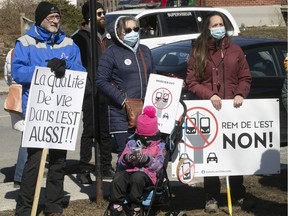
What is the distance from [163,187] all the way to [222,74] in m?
1.24

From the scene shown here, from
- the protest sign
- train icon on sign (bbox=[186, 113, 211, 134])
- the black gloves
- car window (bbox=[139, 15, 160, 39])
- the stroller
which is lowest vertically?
the stroller

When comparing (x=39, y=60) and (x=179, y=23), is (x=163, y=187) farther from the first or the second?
(x=179, y=23)

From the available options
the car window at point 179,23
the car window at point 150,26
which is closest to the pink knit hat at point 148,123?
the car window at point 150,26

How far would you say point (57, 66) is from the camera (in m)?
7.21

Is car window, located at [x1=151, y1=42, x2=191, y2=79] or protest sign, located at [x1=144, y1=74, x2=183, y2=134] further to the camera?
car window, located at [x1=151, y1=42, x2=191, y2=79]

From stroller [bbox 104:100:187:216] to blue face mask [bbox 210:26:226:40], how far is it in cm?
71

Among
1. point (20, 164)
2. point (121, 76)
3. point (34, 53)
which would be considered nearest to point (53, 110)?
point (34, 53)

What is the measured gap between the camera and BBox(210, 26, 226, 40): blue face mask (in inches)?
297

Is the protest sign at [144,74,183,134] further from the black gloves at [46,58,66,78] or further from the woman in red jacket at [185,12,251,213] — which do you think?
the black gloves at [46,58,66,78]

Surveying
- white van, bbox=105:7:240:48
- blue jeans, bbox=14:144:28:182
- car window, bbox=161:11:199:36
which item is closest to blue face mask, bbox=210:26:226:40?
blue jeans, bbox=14:144:28:182

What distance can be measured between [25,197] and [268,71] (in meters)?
4.25

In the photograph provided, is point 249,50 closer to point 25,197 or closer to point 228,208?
point 228,208

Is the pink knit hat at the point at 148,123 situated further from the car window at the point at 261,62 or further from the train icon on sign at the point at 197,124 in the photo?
the car window at the point at 261,62

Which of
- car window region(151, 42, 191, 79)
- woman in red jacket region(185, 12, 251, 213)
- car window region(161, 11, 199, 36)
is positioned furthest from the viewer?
car window region(161, 11, 199, 36)
